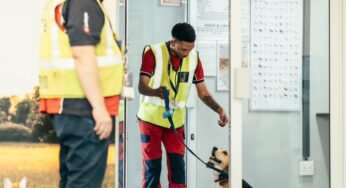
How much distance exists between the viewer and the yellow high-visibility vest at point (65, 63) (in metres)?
1.72

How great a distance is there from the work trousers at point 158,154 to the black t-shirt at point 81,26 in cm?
109

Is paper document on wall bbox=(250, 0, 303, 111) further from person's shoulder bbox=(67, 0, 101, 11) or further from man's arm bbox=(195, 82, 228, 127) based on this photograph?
person's shoulder bbox=(67, 0, 101, 11)

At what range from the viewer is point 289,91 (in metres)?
3.00

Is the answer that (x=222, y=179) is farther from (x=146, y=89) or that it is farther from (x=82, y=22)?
(x=82, y=22)

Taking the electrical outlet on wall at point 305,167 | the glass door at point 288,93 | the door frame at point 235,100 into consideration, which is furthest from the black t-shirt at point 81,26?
the electrical outlet on wall at point 305,167

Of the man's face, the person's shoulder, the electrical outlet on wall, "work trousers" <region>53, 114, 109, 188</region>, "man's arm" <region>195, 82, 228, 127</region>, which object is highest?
the person's shoulder

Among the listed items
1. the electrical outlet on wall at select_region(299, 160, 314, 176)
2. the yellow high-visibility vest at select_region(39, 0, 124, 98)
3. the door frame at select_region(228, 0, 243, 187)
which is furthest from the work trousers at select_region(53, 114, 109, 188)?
the electrical outlet on wall at select_region(299, 160, 314, 176)

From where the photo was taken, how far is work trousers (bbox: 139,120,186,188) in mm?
2816

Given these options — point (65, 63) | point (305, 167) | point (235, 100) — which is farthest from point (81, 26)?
point (305, 167)

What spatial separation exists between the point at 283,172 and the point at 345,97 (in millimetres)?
680

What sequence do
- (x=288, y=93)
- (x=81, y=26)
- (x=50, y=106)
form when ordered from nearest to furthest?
(x=81, y=26) < (x=50, y=106) < (x=288, y=93)

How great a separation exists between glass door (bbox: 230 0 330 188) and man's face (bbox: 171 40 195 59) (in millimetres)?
376

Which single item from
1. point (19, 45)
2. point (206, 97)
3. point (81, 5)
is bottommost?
point (206, 97)

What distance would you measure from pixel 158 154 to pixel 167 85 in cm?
43
